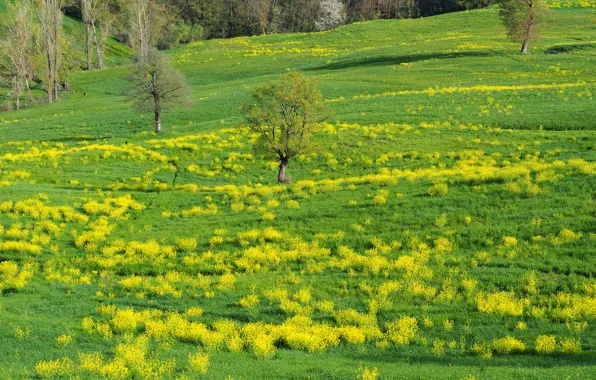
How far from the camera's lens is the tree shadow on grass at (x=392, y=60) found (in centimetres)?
8312

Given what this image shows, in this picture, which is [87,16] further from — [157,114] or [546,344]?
[546,344]

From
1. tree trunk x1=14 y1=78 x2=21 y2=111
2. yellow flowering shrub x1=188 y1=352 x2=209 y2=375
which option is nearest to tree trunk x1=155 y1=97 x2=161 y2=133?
tree trunk x1=14 y1=78 x2=21 y2=111

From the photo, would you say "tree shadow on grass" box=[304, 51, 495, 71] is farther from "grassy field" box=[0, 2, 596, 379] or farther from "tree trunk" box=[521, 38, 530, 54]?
"grassy field" box=[0, 2, 596, 379]

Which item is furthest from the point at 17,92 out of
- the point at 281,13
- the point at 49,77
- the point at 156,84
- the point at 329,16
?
the point at 329,16

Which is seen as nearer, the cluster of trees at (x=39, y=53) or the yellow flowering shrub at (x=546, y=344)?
the yellow flowering shrub at (x=546, y=344)

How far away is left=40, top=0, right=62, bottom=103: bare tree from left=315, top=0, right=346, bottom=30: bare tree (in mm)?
83125

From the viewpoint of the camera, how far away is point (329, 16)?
15088cm

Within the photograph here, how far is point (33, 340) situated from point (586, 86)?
63.5 m

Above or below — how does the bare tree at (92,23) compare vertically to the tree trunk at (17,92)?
above

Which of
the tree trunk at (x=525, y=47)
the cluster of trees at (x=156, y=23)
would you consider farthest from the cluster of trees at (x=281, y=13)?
the tree trunk at (x=525, y=47)

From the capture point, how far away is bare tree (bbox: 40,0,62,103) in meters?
83.9

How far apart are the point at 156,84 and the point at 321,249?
124 ft

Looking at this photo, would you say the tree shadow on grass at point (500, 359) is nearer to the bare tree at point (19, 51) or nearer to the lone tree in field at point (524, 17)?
the lone tree in field at point (524, 17)

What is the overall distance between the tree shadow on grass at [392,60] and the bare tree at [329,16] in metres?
66.7
